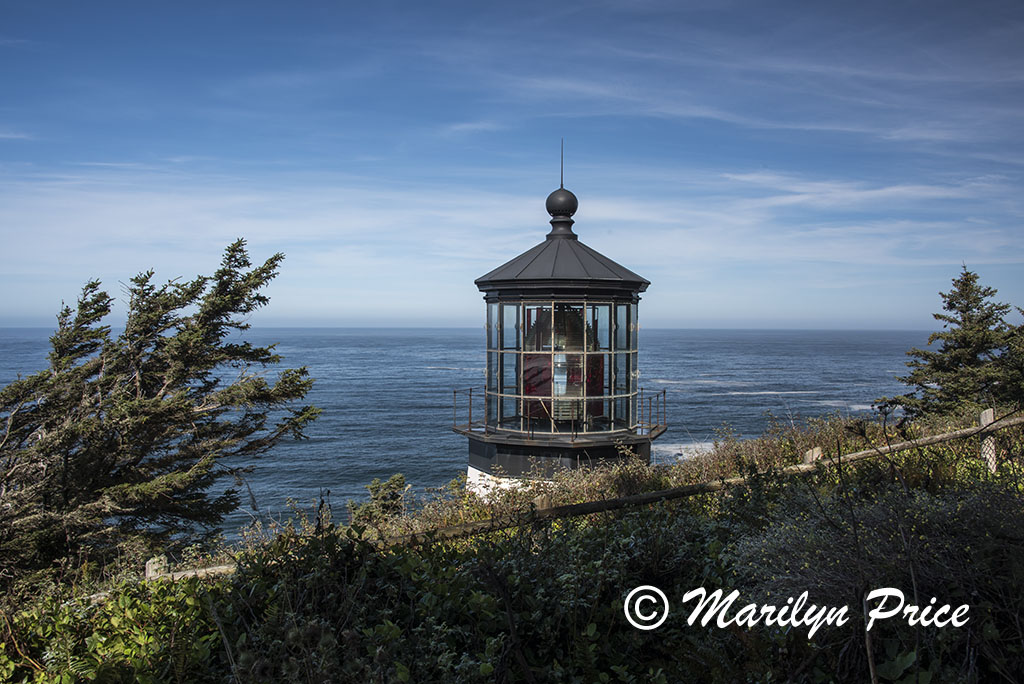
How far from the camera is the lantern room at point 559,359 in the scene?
34.4 ft

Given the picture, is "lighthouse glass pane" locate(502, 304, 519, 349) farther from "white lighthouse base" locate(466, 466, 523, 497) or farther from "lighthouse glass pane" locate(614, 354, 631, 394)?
"white lighthouse base" locate(466, 466, 523, 497)

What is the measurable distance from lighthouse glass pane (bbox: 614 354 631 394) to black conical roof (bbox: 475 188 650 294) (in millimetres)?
1087

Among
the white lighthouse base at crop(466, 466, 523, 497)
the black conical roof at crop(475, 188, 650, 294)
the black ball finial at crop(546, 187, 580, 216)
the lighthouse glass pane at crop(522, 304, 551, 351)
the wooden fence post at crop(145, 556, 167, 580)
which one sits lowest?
the white lighthouse base at crop(466, 466, 523, 497)

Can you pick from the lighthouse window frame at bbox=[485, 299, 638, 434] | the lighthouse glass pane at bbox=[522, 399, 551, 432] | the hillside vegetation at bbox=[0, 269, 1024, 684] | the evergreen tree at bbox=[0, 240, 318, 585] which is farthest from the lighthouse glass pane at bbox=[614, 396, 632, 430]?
the hillside vegetation at bbox=[0, 269, 1024, 684]

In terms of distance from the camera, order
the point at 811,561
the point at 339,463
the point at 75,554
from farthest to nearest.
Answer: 1. the point at 339,463
2. the point at 75,554
3. the point at 811,561

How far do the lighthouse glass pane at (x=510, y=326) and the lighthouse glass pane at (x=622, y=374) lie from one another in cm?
164

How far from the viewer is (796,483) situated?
4.99 m

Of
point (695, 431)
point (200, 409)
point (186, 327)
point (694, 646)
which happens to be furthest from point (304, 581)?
point (695, 431)

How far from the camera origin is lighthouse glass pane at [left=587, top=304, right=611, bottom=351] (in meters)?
10.9

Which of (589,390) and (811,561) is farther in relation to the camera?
(589,390)

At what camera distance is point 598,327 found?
1105cm

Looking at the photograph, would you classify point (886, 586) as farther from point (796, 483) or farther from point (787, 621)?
point (796, 483)

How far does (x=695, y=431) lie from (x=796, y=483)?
27.3 m

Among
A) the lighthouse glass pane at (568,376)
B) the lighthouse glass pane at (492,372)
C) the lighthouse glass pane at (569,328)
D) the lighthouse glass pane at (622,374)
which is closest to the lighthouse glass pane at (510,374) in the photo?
the lighthouse glass pane at (492,372)
